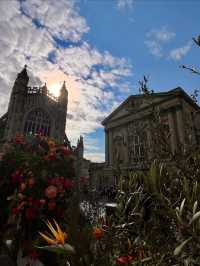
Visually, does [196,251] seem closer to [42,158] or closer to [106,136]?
[42,158]

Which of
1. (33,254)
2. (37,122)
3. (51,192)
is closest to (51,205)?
(51,192)

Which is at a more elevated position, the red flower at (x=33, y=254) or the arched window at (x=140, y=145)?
the arched window at (x=140, y=145)

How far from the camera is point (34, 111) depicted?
82.2 feet

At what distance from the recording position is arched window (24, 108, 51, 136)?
23875mm

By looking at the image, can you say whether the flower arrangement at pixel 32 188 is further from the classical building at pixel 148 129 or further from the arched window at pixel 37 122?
the arched window at pixel 37 122

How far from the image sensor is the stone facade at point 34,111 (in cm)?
2262

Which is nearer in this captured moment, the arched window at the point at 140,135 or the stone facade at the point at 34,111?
the arched window at the point at 140,135

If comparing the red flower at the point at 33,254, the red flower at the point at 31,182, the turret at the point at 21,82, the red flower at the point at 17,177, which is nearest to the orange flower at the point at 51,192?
the red flower at the point at 31,182

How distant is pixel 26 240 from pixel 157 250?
1401 millimetres

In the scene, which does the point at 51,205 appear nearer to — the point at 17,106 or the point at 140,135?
the point at 140,135

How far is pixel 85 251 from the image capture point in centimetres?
54

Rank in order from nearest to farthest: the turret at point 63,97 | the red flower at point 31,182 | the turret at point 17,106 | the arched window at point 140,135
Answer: the arched window at point 140,135, the red flower at point 31,182, the turret at point 17,106, the turret at point 63,97

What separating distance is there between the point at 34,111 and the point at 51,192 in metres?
25.1

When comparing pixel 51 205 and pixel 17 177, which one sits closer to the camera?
pixel 51 205
